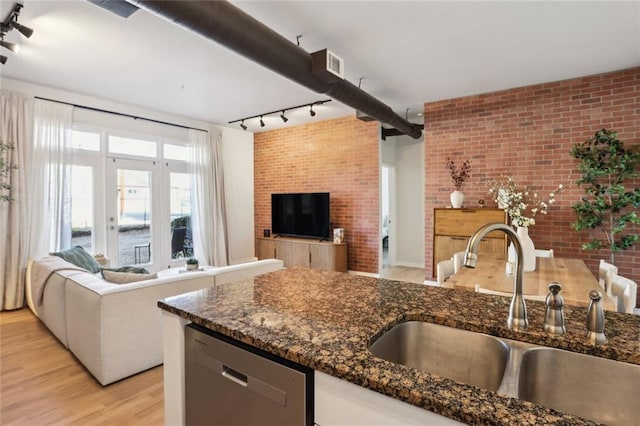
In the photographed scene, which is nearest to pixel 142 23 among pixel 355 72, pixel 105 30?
pixel 105 30

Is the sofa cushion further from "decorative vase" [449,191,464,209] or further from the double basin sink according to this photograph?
"decorative vase" [449,191,464,209]

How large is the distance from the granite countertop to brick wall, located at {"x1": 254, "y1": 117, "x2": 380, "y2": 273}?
3.90 meters

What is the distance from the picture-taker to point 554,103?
4016mm

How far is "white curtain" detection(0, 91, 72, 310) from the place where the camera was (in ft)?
12.7

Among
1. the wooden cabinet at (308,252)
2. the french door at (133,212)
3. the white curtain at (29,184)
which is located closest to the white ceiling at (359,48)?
the white curtain at (29,184)

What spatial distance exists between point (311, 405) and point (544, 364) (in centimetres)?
70

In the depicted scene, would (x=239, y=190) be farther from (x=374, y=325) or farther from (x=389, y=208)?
(x=374, y=325)

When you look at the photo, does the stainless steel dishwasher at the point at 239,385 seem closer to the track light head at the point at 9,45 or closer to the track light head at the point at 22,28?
the track light head at the point at 22,28

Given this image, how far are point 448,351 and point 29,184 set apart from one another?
510 centimetres

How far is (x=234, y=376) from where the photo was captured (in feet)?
3.37

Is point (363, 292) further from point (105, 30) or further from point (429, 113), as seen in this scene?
point (429, 113)

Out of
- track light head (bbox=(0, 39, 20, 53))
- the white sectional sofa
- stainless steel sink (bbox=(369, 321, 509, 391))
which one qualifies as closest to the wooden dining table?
stainless steel sink (bbox=(369, 321, 509, 391))

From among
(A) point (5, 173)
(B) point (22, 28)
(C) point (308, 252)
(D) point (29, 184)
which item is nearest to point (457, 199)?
(C) point (308, 252)

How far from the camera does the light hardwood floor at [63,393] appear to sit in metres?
1.95
